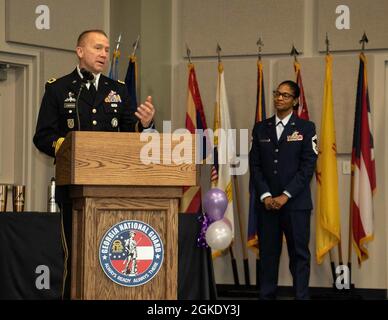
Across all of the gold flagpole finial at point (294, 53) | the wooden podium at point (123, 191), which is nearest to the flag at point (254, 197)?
the gold flagpole finial at point (294, 53)

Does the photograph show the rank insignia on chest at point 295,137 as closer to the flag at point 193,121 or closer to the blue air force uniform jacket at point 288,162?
→ the blue air force uniform jacket at point 288,162

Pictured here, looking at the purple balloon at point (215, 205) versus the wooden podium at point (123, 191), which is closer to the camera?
the wooden podium at point (123, 191)

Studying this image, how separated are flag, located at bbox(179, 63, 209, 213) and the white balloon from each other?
1.92 meters

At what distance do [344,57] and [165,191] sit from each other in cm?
453

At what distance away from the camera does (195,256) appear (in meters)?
5.26

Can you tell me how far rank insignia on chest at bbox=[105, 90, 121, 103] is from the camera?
394 centimetres

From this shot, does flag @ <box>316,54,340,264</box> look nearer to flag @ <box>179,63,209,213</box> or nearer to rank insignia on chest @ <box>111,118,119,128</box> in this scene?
flag @ <box>179,63,209,213</box>

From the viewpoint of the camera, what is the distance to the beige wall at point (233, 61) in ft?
24.8

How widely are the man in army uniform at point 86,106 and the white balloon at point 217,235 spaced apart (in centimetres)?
149

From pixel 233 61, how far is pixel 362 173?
1648 millimetres

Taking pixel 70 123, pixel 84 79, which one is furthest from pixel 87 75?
pixel 70 123

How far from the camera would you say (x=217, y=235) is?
5.36 metres
